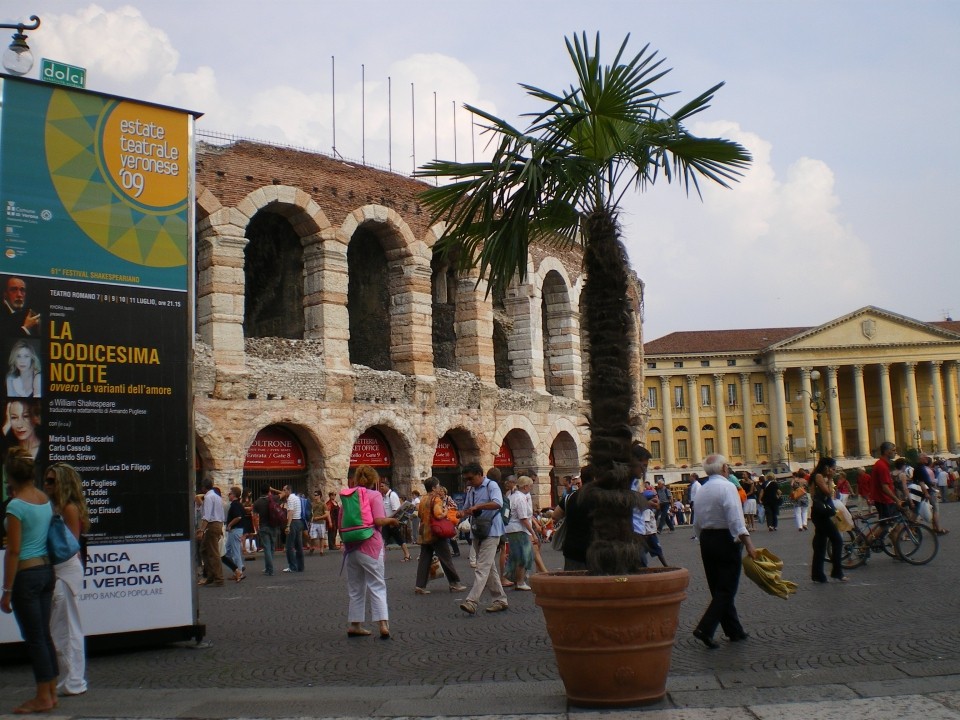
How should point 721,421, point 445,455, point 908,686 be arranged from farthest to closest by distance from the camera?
point 721,421
point 445,455
point 908,686

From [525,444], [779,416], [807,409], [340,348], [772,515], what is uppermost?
[807,409]

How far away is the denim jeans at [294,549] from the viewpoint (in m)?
18.1

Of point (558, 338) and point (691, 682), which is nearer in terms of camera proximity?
point (691, 682)

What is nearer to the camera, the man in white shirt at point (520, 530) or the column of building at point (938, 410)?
the man in white shirt at point (520, 530)

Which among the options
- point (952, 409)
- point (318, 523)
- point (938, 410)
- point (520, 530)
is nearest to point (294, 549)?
point (318, 523)

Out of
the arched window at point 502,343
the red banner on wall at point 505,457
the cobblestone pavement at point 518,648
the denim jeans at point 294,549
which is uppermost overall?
the arched window at point 502,343

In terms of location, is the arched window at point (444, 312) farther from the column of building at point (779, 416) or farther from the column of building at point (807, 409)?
the column of building at point (779, 416)

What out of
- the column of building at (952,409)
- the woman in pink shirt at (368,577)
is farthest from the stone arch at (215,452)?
the column of building at (952,409)

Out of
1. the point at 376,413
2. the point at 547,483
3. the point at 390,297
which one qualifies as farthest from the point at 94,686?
the point at 547,483

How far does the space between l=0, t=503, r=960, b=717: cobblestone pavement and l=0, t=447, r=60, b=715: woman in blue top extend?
74cm

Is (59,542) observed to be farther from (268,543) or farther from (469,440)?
(469,440)

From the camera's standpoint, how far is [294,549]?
18203 mm

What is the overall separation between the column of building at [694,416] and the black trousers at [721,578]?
8611 cm

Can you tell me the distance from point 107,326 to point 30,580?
9.32ft
